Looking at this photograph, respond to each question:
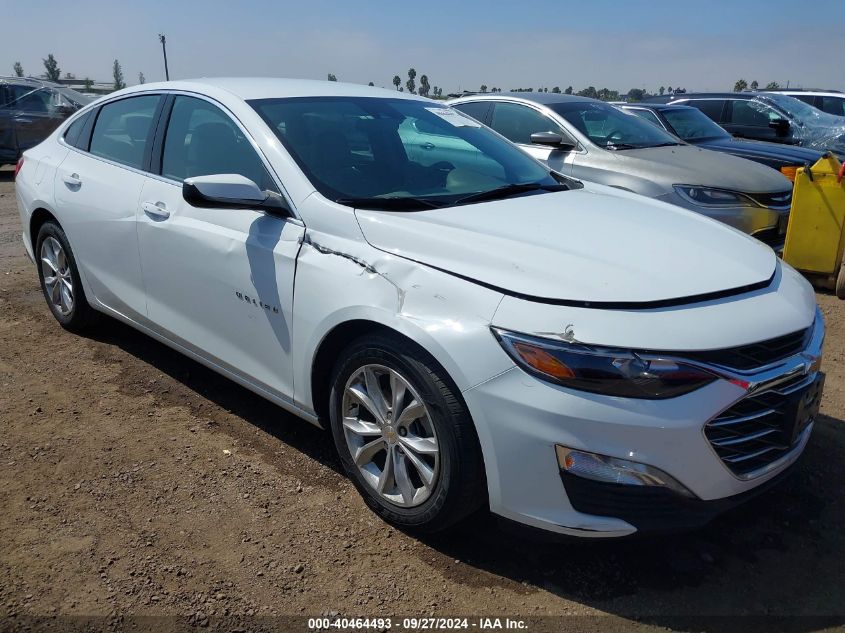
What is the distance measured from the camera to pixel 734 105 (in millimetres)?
11500

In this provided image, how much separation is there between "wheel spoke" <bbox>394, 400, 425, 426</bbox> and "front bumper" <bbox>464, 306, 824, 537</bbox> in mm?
260

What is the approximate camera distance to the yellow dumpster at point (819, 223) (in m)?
6.09

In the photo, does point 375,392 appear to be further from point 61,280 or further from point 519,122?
point 519,122

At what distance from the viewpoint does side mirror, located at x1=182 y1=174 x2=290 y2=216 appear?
9.87 feet

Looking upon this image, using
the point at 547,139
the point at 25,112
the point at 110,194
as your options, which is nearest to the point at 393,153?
the point at 110,194

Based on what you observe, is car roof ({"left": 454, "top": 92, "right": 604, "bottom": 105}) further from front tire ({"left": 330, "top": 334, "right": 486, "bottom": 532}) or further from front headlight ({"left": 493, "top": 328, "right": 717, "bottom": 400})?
front headlight ({"left": 493, "top": 328, "right": 717, "bottom": 400})

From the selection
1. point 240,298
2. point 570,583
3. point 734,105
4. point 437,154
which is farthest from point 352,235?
point 734,105

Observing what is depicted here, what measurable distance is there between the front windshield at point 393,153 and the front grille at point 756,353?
1.28 metres

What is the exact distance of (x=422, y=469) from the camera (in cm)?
266

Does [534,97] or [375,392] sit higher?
[534,97]

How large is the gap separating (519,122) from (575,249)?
4.99m

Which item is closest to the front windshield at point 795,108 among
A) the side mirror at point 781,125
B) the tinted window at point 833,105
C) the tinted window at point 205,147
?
the side mirror at point 781,125

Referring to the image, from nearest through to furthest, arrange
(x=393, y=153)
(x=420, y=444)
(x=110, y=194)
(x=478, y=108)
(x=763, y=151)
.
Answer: (x=420, y=444) < (x=393, y=153) < (x=110, y=194) < (x=478, y=108) < (x=763, y=151)

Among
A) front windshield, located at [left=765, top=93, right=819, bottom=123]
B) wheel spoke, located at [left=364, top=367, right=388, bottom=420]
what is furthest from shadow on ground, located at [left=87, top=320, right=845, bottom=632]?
front windshield, located at [left=765, top=93, right=819, bottom=123]
